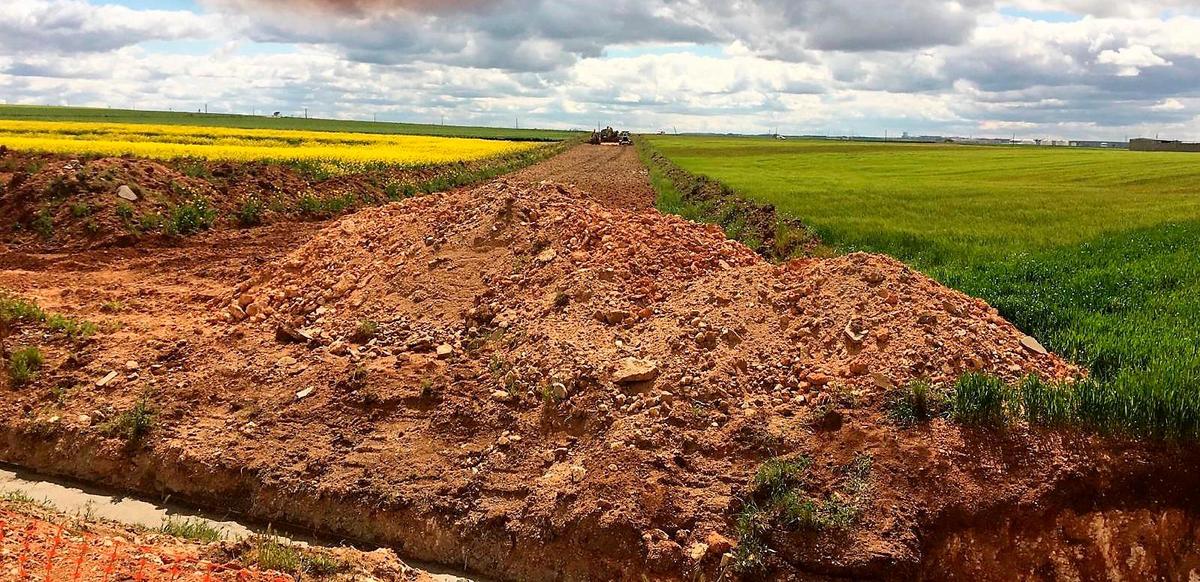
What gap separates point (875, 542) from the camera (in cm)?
496

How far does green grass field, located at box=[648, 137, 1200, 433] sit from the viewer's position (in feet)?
20.2

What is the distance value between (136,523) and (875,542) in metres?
5.10

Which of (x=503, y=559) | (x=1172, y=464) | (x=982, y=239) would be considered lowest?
(x=503, y=559)

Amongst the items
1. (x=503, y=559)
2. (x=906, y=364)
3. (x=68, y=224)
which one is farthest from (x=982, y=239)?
(x=68, y=224)

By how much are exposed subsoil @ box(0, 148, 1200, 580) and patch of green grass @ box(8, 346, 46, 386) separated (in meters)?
0.12

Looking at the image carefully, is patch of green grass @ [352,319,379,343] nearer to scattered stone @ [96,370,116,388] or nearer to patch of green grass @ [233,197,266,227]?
scattered stone @ [96,370,116,388]

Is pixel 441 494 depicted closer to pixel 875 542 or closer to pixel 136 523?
pixel 136 523

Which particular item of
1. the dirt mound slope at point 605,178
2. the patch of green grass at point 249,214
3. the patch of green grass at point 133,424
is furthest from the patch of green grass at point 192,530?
the dirt mound slope at point 605,178

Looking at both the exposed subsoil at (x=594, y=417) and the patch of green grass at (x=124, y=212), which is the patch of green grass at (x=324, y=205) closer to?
the patch of green grass at (x=124, y=212)

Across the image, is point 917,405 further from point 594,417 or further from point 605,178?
point 605,178

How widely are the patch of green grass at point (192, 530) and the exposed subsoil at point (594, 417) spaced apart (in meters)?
0.43

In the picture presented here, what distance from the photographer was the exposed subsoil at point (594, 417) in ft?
16.5

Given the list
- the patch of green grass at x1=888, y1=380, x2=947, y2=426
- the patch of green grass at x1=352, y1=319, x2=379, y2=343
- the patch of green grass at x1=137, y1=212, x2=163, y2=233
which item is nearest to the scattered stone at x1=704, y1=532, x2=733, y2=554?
the patch of green grass at x1=888, y1=380, x2=947, y2=426

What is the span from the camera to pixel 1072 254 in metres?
10.6
